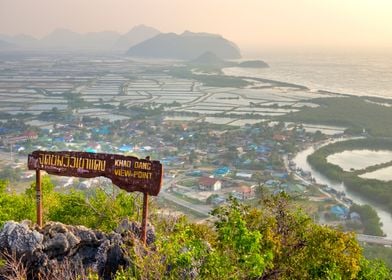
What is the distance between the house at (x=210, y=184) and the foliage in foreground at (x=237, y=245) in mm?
14757

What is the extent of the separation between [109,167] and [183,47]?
140 m

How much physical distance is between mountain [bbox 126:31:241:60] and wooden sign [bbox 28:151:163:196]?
420 feet

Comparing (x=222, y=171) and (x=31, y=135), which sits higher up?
(x=222, y=171)

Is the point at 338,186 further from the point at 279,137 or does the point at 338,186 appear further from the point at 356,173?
the point at 279,137

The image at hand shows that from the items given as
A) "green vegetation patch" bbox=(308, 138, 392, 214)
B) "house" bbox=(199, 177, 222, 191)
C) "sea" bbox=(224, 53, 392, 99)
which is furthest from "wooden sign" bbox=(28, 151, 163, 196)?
"sea" bbox=(224, 53, 392, 99)

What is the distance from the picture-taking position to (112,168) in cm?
631

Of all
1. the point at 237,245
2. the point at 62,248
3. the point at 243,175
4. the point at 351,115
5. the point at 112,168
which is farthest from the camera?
the point at 351,115

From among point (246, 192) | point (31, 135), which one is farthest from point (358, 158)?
point (31, 135)

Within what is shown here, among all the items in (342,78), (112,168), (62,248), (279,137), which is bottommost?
(279,137)

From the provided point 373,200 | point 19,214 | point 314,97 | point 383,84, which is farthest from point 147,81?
point 19,214

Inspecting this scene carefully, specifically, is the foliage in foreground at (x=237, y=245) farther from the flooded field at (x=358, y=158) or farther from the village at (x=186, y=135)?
the flooded field at (x=358, y=158)

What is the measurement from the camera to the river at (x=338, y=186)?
21169 millimetres

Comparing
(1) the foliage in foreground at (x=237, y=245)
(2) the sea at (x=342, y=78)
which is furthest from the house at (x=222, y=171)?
(2) the sea at (x=342, y=78)

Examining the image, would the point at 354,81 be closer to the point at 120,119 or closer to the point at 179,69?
the point at 179,69
